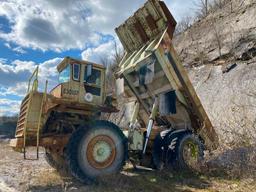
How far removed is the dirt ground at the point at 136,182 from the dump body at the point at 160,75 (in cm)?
144

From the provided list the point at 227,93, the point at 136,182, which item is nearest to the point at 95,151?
the point at 136,182

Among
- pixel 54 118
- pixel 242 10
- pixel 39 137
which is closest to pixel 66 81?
pixel 54 118

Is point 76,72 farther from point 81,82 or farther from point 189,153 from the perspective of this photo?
point 189,153

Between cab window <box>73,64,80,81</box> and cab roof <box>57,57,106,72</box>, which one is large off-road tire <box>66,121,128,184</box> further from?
cab roof <box>57,57,106,72</box>

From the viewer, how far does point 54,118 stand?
713 cm

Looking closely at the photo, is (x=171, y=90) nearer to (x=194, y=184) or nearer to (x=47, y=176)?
(x=194, y=184)

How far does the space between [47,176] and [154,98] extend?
10.7 ft

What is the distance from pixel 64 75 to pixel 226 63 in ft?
21.9

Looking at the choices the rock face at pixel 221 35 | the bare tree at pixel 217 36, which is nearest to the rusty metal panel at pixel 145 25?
the rock face at pixel 221 35

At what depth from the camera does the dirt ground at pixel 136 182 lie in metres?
6.00

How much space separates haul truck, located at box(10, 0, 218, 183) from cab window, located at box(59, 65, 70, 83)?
3cm

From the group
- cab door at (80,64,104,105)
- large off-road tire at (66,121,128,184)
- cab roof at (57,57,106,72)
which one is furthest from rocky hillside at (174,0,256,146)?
cab roof at (57,57,106,72)

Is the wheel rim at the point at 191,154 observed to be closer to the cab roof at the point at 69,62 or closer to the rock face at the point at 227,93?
the rock face at the point at 227,93

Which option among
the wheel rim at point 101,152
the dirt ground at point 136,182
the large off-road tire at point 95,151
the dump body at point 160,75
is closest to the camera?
the dirt ground at point 136,182
